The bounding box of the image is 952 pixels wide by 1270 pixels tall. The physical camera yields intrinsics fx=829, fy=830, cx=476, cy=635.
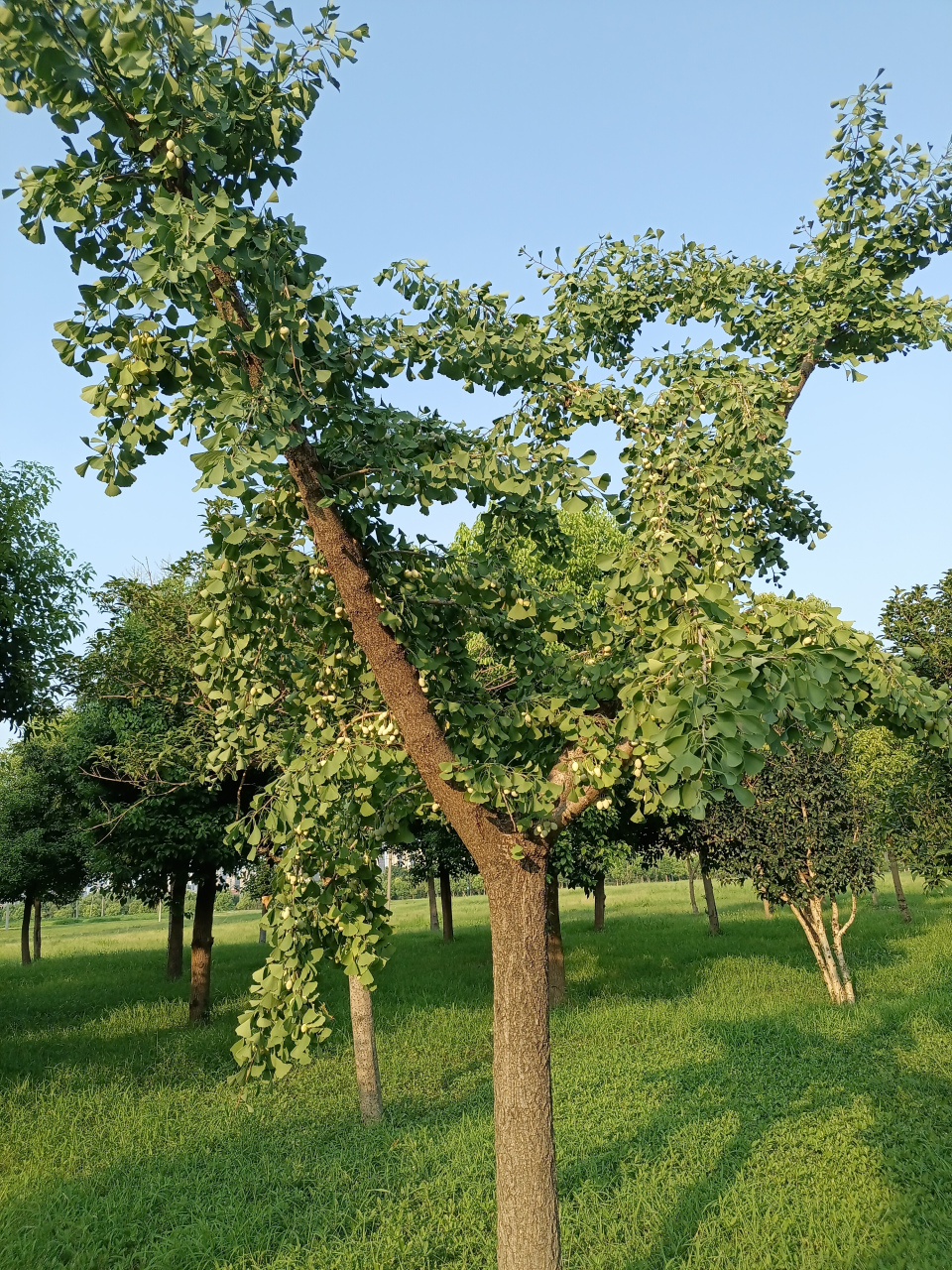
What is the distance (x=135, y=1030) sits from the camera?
1530cm

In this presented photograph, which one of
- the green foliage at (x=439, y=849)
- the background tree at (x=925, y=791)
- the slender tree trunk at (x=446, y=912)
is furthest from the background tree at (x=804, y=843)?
the slender tree trunk at (x=446, y=912)

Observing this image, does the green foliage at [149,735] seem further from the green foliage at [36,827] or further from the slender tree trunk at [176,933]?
the green foliage at [36,827]

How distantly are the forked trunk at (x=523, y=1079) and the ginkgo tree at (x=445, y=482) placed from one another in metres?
0.01

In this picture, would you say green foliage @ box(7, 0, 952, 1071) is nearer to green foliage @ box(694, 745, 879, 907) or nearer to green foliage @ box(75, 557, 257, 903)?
green foliage @ box(75, 557, 257, 903)

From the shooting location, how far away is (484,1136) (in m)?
9.13

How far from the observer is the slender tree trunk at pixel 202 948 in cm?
1505

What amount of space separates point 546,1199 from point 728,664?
9.57 ft

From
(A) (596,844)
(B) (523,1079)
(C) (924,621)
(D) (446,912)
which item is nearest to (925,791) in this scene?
(C) (924,621)

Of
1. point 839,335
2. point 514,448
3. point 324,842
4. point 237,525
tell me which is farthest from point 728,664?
point 839,335

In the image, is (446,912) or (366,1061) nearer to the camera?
(366,1061)

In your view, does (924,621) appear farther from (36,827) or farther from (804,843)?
(36,827)

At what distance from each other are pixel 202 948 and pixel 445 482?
45.5ft

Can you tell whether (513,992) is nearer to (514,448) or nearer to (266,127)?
(514,448)

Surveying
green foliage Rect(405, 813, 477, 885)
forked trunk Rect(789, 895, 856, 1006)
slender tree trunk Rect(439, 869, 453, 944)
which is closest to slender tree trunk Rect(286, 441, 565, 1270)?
forked trunk Rect(789, 895, 856, 1006)
